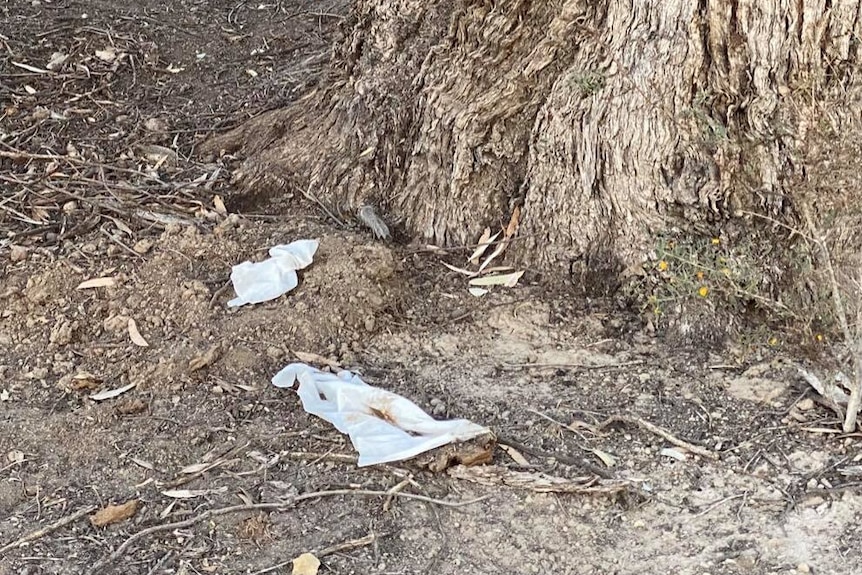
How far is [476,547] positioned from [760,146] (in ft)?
5.55

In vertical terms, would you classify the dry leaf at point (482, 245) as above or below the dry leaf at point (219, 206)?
above

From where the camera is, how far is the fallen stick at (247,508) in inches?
120

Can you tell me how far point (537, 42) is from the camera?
4062 mm

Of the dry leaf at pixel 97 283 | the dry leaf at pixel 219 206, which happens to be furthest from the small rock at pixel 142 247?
the dry leaf at pixel 219 206

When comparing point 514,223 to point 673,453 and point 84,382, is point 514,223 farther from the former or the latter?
point 84,382

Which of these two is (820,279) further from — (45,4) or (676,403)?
(45,4)

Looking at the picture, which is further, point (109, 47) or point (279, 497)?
point (109, 47)

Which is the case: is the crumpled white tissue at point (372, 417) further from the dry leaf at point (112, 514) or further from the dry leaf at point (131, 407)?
the dry leaf at point (112, 514)

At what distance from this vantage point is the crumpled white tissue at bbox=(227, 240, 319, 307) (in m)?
4.03

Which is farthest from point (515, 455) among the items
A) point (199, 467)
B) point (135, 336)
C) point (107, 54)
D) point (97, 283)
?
point (107, 54)

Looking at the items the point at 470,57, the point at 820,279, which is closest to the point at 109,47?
the point at 470,57

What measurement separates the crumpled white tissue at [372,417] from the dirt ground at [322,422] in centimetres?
5

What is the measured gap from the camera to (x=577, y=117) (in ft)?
13.1

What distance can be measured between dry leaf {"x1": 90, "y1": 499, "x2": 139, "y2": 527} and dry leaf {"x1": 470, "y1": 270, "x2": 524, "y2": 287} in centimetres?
161
